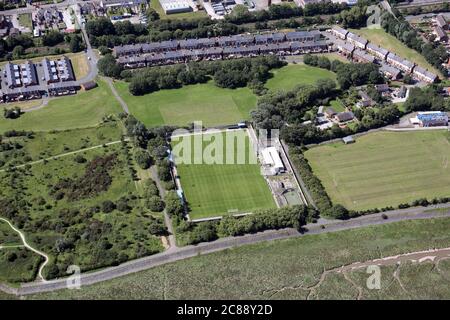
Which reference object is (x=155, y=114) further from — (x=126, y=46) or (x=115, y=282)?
(x=115, y=282)

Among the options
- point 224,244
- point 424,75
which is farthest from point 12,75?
point 424,75

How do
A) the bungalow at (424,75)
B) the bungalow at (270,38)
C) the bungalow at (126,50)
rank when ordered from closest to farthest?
the bungalow at (424,75) < the bungalow at (126,50) < the bungalow at (270,38)

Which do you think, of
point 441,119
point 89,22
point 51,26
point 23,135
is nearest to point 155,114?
point 23,135

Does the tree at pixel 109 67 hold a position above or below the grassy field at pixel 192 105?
above

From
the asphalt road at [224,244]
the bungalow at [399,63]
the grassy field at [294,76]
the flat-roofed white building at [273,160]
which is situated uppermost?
the bungalow at [399,63]

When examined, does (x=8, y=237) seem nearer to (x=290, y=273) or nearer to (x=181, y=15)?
(x=290, y=273)

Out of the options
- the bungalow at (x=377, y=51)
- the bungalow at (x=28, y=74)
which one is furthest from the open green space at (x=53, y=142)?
the bungalow at (x=377, y=51)

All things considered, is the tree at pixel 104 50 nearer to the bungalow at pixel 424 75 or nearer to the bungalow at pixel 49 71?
the bungalow at pixel 49 71

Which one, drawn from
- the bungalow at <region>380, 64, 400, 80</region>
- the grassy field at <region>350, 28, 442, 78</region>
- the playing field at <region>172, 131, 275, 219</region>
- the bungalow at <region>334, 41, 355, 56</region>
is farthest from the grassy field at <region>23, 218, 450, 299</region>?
the bungalow at <region>334, 41, 355, 56</region>
